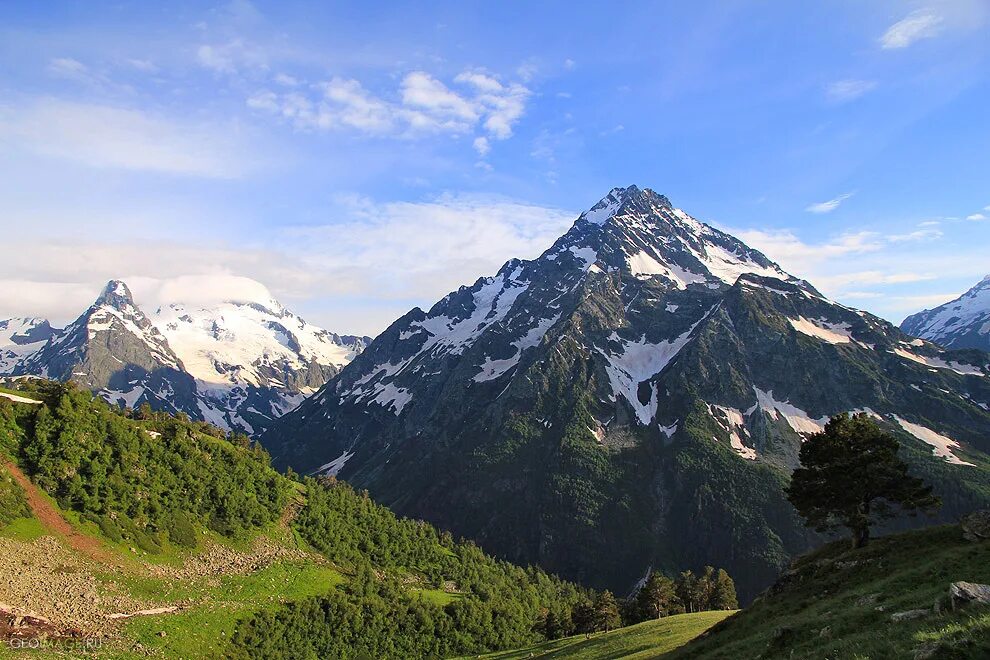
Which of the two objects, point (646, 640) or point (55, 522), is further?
point (55, 522)

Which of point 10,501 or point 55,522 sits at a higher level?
point 10,501

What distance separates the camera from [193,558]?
77500 mm

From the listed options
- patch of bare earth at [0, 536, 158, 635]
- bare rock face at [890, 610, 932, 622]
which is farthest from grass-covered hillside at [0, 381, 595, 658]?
bare rock face at [890, 610, 932, 622]

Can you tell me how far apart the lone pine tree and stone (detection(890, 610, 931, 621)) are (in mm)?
22456

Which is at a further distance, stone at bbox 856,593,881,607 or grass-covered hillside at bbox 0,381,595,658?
grass-covered hillside at bbox 0,381,595,658

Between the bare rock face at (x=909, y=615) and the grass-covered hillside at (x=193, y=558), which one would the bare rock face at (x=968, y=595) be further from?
the grass-covered hillside at (x=193, y=558)

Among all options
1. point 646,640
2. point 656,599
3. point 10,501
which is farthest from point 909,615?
point 10,501

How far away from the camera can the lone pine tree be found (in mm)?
44812

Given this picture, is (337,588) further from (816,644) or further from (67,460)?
(816,644)

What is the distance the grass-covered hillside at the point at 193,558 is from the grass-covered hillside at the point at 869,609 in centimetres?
5697

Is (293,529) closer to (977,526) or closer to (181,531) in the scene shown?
(181,531)

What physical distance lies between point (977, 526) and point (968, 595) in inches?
690

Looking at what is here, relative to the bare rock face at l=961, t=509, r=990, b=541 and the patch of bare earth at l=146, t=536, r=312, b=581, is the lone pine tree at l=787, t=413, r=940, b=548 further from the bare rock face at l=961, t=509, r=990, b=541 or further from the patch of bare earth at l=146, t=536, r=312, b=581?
the patch of bare earth at l=146, t=536, r=312, b=581

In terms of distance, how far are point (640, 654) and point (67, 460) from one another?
72.2 metres
